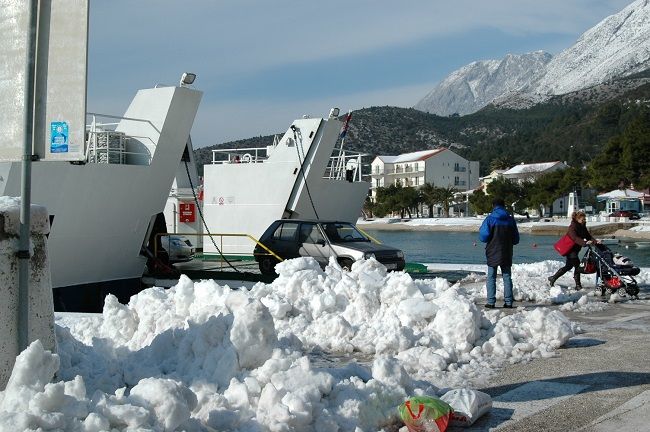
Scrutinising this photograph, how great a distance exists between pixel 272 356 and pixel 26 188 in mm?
2422

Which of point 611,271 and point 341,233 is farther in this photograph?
point 341,233

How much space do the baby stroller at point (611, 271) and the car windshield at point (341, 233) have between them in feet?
19.7

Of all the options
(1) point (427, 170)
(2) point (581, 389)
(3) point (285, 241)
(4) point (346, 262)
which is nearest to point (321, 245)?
(4) point (346, 262)

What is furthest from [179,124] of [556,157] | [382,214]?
[556,157]

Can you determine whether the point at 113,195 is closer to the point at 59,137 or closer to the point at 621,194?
the point at 59,137

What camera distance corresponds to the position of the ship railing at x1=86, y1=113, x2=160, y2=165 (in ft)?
55.1

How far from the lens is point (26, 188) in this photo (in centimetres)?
491

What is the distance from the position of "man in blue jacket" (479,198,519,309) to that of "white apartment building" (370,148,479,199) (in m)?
133

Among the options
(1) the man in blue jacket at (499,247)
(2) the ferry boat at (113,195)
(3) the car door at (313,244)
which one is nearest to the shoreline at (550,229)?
(3) the car door at (313,244)

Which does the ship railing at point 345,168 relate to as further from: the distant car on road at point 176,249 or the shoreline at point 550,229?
the shoreline at point 550,229

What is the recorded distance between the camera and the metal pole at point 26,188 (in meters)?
4.94

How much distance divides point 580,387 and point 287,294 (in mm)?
4414

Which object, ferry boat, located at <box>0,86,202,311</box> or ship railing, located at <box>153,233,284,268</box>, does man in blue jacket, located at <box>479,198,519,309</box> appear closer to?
ship railing, located at <box>153,233,284,268</box>

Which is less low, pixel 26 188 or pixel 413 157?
pixel 413 157
